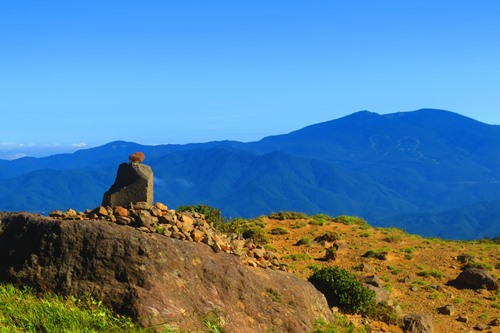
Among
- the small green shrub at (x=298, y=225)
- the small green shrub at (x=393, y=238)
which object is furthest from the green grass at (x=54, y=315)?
the small green shrub at (x=393, y=238)

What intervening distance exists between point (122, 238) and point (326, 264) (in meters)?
17.4

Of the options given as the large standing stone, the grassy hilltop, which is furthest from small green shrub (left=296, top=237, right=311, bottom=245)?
the large standing stone

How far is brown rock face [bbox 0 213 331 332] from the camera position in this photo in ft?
43.8

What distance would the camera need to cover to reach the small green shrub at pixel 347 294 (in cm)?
2028

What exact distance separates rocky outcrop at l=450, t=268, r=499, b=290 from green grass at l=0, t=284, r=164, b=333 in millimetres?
21891

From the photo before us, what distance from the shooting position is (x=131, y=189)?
19.7 m

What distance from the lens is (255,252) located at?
66.8 feet

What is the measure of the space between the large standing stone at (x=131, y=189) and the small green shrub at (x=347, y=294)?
827 cm

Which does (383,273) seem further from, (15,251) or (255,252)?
(15,251)

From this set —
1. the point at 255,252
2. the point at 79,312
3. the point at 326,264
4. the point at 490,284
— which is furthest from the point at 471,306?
the point at 79,312

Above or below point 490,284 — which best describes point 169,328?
above

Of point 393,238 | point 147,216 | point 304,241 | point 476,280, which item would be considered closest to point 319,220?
point 393,238

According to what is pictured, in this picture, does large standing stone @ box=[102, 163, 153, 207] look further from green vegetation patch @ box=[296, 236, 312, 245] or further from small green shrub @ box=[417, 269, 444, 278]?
small green shrub @ box=[417, 269, 444, 278]

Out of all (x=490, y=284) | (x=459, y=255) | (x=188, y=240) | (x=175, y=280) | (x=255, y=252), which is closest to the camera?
(x=175, y=280)
